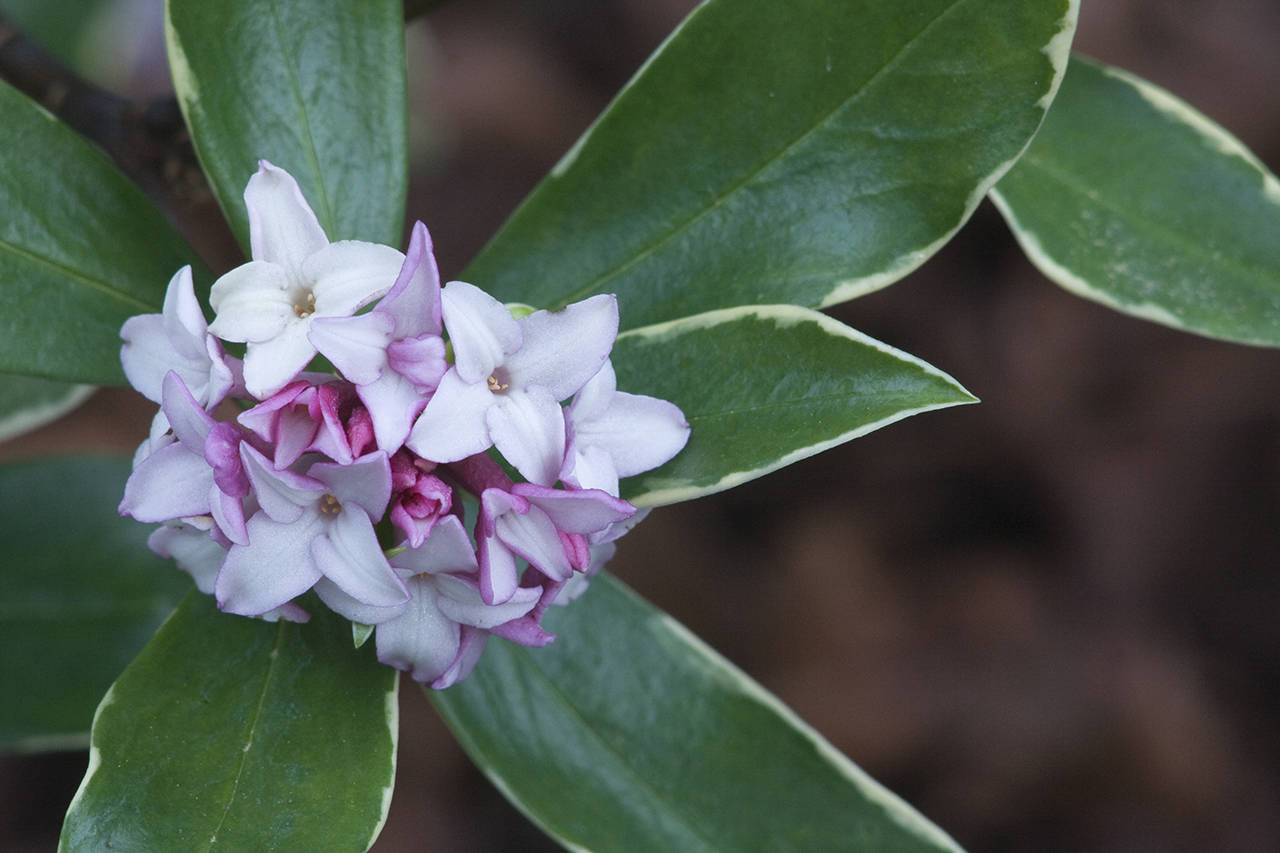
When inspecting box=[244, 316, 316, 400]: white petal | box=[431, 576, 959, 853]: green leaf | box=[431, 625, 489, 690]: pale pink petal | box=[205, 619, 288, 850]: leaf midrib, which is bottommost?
box=[431, 576, 959, 853]: green leaf

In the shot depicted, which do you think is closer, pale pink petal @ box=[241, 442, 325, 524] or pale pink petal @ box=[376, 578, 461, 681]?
pale pink petal @ box=[241, 442, 325, 524]

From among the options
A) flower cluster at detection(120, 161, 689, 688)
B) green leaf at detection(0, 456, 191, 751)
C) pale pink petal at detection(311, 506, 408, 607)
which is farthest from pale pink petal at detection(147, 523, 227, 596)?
green leaf at detection(0, 456, 191, 751)

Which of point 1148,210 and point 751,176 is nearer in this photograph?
point 751,176

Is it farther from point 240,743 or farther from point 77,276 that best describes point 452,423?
point 77,276

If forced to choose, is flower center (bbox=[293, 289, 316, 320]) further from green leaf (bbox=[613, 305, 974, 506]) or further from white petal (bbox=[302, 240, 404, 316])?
green leaf (bbox=[613, 305, 974, 506])

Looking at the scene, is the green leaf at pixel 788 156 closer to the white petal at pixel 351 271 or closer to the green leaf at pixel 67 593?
the white petal at pixel 351 271

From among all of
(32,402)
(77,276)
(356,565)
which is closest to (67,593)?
(32,402)
